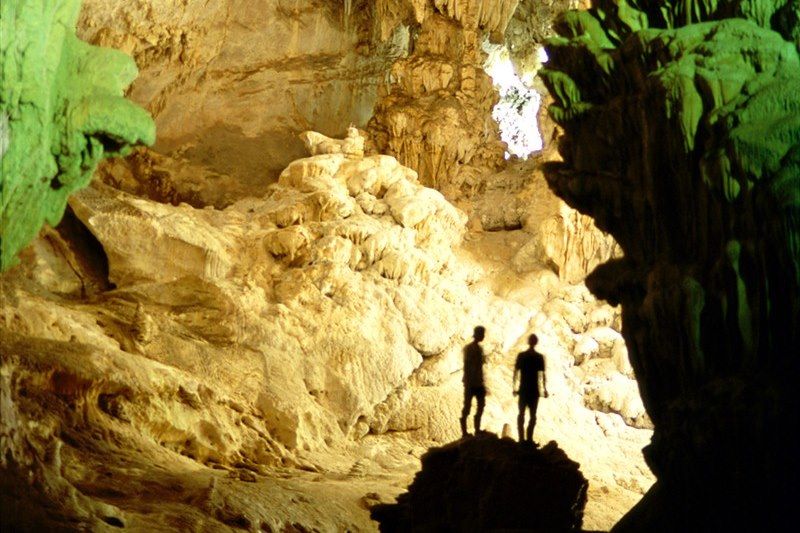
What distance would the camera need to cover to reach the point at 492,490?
28.0 feet

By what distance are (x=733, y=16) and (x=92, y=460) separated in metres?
6.90

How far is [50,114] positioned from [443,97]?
12.7 metres

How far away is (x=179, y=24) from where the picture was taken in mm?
17859

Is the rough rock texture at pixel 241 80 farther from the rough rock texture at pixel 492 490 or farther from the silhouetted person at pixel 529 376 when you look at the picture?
the rough rock texture at pixel 492 490

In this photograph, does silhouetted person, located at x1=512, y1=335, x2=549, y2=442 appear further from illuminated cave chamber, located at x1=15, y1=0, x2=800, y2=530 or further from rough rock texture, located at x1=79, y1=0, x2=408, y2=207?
rough rock texture, located at x1=79, y1=0, x2=408, y2=207

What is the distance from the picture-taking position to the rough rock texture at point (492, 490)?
8578 mm

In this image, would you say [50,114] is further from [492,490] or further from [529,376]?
[529,376]

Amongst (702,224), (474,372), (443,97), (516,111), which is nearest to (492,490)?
(474,372)

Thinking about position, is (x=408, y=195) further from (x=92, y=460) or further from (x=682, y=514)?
(x=682, y=514)

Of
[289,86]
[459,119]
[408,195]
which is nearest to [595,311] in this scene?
[408,195]

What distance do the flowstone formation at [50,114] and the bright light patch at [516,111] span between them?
16843mm

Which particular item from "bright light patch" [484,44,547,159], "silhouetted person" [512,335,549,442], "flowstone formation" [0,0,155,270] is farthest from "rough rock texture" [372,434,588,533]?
"bright light patch" [484,44,547,159]

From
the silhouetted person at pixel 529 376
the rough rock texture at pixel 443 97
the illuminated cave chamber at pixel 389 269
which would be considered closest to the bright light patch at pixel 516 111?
the illuminated cave chamber at pixel 389 269

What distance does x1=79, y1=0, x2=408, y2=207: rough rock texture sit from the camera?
18031 millimetres
